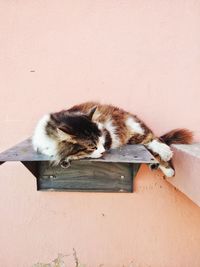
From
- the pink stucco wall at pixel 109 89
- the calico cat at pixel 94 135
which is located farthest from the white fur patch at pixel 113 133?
the pink stucco wall at pixel 109 89

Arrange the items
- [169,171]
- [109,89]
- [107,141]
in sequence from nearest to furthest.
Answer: [107,141], [169,171], [109,89]

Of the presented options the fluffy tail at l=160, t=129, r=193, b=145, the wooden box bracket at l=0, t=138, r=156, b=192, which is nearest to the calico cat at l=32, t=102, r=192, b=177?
the fluffy tail at l=160, t=129, r=193, b=145

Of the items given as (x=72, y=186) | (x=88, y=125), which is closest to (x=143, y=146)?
(x=88, y=125)

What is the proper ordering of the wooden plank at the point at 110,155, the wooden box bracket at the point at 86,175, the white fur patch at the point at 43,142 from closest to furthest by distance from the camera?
the wooden plank at the point at 110,155
the white fur patch at the point at 43,142
the wooden box bracket at the point at 86,175

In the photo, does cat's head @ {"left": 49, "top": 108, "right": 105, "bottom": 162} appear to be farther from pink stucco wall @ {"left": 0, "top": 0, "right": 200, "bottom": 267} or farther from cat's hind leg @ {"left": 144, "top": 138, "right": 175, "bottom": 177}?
pink stucco wall @ {"left": 0, "top": 0, "right": 200, "bottom": 267}

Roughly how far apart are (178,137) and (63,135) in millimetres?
615

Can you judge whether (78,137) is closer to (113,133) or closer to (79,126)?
(79,126)

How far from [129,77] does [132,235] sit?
0.82 m

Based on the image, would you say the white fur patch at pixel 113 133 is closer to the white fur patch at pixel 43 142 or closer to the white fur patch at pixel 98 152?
the white fur patch at pixel 98 152

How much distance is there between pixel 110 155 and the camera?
1280 mm

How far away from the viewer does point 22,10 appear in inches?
66.6

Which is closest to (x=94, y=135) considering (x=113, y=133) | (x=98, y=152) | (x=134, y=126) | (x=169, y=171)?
(x=98, y=152)

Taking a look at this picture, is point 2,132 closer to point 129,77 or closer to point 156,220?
point 129,77

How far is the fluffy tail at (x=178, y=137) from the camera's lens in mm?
1577
